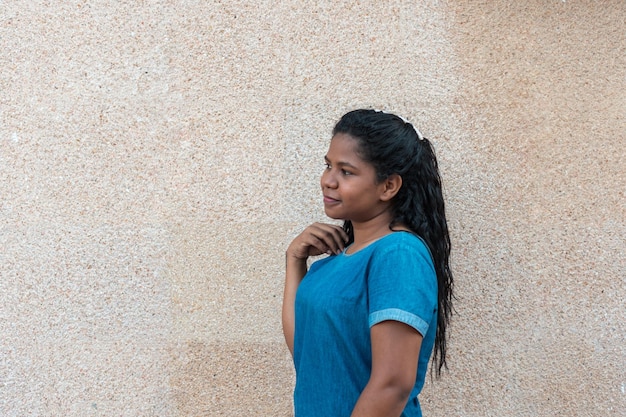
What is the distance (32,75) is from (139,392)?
1336mm

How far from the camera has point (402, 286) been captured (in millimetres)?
1526

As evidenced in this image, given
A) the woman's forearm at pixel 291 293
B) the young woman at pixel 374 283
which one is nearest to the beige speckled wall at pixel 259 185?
the woman's forearm at pixel 291 293

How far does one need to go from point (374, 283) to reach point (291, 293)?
1.78ft

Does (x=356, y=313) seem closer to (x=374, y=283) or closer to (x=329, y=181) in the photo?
(x=374, y=283)

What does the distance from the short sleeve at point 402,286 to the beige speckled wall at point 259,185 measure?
3.55ft

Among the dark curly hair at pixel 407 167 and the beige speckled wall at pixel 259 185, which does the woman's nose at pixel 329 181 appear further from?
the beige speckled wall at pixel 259 185

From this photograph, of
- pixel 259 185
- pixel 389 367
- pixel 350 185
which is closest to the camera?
pixel 389 367

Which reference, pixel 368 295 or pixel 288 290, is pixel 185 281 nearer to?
pixel 288 290

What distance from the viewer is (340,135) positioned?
1798 millimetres

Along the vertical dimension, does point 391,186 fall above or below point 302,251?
above

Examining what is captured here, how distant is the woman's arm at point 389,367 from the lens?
4.99 feet

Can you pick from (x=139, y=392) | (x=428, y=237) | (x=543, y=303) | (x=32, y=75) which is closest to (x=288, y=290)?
(x=428, y=237)

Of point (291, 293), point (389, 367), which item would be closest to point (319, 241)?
point (291, 293)

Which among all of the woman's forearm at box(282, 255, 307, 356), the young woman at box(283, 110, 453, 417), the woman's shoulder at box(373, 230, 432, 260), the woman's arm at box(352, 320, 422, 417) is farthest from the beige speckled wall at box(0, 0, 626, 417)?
the woman's arm at box(352, 320, 422, 417)
